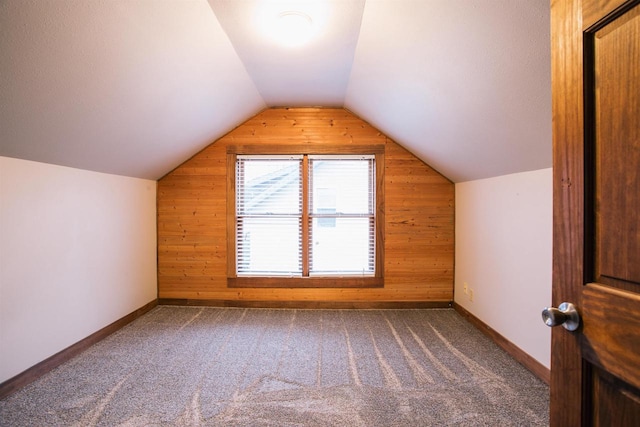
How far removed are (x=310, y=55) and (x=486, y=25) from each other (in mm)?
1347

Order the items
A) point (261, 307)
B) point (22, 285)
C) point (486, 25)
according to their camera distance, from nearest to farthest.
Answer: point (486, 25) < point (22, 285) < point (261, 307)

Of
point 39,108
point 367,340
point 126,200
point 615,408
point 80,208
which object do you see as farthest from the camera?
point 126,200

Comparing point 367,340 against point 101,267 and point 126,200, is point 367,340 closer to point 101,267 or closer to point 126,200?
point 101,267

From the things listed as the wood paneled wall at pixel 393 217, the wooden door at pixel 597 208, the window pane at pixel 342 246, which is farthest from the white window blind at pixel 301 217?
the wooden door at pixel 597 208

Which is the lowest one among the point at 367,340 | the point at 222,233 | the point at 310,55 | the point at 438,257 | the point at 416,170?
the point at 367,340

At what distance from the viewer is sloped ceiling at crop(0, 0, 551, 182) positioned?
148 centimetres

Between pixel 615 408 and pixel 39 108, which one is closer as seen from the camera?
pixel 615 408

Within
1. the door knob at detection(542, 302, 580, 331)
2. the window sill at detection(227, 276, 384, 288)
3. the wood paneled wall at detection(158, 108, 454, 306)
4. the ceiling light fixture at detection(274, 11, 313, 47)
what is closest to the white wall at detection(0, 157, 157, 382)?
the wood paneled wall at detection(158, 108, 454, 306)

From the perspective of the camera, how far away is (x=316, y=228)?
12.4ft

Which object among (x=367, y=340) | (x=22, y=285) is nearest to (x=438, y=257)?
(x=367, y=340)

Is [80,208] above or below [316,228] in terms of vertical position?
above

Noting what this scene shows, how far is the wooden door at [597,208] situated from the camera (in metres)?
0.67

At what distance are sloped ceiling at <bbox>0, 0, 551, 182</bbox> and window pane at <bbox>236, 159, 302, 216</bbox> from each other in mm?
879

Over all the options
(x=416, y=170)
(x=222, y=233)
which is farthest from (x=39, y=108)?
(x=416, y=170)
